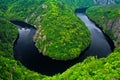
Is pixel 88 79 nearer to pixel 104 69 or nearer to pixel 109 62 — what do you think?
pixel 104 69

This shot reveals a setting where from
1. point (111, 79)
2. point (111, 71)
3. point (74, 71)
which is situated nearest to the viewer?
point (111, 79)

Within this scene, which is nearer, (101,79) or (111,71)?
(101,79)

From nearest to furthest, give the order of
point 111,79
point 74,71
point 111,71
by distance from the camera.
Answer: point 111,79
point 111,71
point 74,71

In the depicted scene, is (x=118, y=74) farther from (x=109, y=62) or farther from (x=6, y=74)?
(x=6, y=74)

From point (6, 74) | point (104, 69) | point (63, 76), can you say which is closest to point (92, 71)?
point (104, 69)

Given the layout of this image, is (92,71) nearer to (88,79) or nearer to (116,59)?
(88,79)

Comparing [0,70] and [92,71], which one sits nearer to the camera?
[92,71]

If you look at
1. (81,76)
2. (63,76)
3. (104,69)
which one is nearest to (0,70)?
(63,76)

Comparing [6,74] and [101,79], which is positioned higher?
[101,79]
